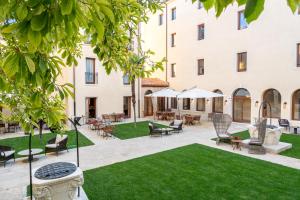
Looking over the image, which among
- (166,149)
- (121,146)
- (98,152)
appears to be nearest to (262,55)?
(166,149)

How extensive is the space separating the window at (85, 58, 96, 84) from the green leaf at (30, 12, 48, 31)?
1915 cm

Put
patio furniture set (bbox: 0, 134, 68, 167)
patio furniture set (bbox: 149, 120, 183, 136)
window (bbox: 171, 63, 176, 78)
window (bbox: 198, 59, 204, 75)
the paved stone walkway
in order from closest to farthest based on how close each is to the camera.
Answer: the paved stone walkway → patio furniture set (bbox: 0, 134, 68, 167) → patio furniture set (bbox: 149, 120, 183, 136) → window (bbox: 198, 59, 204, 75) → window (bbox: 171, 63, 176, 78)

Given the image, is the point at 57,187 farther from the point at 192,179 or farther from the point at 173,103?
the point at 173,103

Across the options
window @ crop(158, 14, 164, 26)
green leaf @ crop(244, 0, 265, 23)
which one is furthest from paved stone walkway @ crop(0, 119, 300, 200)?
window @ crop(158, 14, 164, 26)

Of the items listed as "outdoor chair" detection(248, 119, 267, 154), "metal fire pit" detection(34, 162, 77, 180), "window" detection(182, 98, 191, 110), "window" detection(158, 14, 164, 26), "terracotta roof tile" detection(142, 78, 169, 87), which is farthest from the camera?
"window" detection(158, 14, 164, 26)

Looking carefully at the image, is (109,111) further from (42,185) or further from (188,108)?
(42,185)

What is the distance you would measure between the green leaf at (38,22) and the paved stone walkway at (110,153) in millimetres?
7099

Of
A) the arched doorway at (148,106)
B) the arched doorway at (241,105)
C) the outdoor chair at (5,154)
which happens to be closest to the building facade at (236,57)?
the arched doorway at (241,105)

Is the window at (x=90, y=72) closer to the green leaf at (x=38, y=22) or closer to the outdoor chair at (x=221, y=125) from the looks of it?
the outdoor chair at (x=221, y=125)

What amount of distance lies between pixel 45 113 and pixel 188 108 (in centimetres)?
2154

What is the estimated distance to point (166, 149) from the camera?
11477 mm

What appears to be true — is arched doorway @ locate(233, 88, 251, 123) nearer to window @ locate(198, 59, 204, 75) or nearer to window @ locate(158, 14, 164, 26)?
window @ locate(198, 59, 204, 75)

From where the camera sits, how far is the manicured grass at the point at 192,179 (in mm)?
6535

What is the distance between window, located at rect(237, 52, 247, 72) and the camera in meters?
18.3
